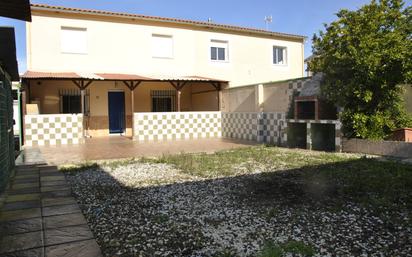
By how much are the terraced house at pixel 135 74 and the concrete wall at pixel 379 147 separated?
290 cm

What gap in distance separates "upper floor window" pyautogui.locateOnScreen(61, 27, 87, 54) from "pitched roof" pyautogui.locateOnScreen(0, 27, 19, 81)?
26.8 feet

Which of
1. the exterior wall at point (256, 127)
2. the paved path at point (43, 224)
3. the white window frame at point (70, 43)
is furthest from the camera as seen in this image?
the white window frame at point (70, 43)

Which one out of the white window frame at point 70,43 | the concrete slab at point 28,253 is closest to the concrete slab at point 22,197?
the concrete slab at point 28,253

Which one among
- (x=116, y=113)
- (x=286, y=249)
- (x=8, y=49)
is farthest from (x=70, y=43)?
(x=286, y=249)

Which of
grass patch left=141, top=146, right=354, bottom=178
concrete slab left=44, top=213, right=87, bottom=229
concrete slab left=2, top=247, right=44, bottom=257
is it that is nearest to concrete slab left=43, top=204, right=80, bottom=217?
concrete slab left=44, top=213, right=87, bottom=229

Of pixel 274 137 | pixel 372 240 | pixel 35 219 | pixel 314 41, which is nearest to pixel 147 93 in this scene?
pixel 274 137

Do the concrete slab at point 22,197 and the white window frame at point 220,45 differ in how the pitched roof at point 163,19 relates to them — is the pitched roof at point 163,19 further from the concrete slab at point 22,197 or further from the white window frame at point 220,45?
the concrete slab at point 22,197

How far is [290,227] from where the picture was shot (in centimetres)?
327

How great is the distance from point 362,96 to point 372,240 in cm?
570

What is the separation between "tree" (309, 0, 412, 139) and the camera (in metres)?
7.52

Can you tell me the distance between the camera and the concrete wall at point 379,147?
7.21 m

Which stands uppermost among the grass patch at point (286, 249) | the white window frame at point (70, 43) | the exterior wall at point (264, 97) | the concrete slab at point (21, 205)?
the white window frame at point (70, 43)

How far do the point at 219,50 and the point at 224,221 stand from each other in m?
14.3

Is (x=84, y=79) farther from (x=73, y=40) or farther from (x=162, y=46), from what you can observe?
(x=162, y=46)
